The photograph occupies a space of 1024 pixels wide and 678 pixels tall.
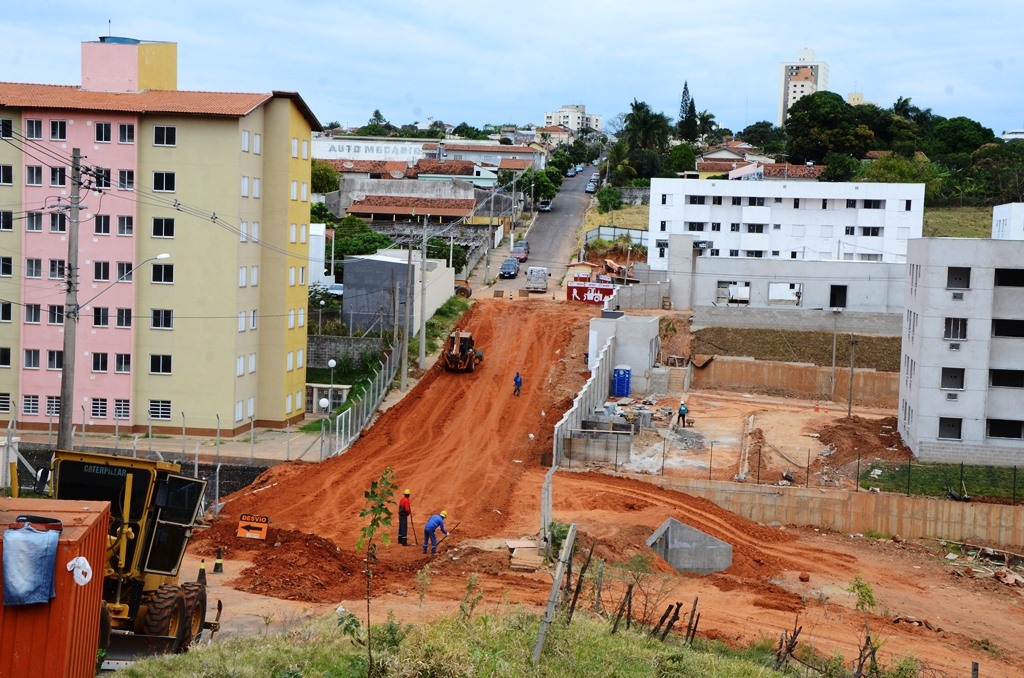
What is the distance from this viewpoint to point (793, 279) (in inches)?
2608

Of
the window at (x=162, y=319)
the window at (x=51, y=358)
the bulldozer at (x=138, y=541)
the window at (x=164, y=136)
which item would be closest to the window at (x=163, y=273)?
the window at (x=162, y=319)

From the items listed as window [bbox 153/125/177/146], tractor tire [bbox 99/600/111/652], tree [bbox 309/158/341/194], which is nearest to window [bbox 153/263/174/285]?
window [bbox 153/125/177/146]

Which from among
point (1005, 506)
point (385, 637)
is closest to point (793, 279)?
point (1005, 506)

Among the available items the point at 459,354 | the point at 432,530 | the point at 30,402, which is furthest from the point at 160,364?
the point at 432,530

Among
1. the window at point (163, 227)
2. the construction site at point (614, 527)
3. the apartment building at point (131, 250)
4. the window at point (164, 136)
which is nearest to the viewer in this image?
the construction site at point (614, 527)

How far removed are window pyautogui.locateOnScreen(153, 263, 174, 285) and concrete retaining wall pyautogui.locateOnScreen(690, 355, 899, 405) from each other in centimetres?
2554

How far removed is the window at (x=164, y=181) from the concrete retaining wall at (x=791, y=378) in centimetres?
2646

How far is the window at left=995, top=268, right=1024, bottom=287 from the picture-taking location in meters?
45.6

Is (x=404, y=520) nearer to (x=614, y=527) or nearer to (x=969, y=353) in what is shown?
(x=614, y=527)

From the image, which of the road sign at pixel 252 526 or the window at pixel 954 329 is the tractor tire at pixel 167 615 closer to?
the road sign at pixel 252 526

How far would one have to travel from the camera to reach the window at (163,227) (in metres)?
45.1

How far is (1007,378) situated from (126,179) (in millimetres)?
35014

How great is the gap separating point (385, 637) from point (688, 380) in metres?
41.7

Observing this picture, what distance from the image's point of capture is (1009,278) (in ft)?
150
